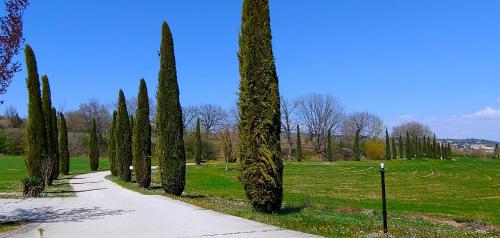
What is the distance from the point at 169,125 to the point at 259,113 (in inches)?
383

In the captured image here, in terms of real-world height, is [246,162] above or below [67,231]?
above

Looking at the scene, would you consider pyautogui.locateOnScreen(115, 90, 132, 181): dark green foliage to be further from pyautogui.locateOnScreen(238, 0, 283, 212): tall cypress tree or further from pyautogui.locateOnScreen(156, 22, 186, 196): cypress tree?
pyautogui.locateOnScreen(238, 0, 283, 212): tall cypress tree

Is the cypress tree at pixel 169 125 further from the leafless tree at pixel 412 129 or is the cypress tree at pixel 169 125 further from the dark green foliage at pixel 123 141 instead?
the leafless tree at pixel 412 129

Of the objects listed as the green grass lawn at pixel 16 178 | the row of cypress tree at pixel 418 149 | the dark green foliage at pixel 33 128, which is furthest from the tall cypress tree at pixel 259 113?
the row of cypress tree at pixel 418 149

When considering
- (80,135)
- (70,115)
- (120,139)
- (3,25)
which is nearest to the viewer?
(3,25)


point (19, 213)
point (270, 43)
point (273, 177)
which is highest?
point (270, 43)

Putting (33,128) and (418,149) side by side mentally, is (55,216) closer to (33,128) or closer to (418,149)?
(33,128)

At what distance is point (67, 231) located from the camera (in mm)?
9852

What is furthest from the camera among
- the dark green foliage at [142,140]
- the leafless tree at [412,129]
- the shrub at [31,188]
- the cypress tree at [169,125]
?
the leafless tree at [412,129]

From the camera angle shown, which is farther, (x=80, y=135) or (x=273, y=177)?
(x=80, y=135)

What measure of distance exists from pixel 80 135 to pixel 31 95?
2583 inches

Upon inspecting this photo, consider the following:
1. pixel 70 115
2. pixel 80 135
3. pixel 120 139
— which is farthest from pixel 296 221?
pixel 70 115

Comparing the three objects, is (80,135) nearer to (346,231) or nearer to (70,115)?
(70,115)

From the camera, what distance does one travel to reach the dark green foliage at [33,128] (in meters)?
23.6
